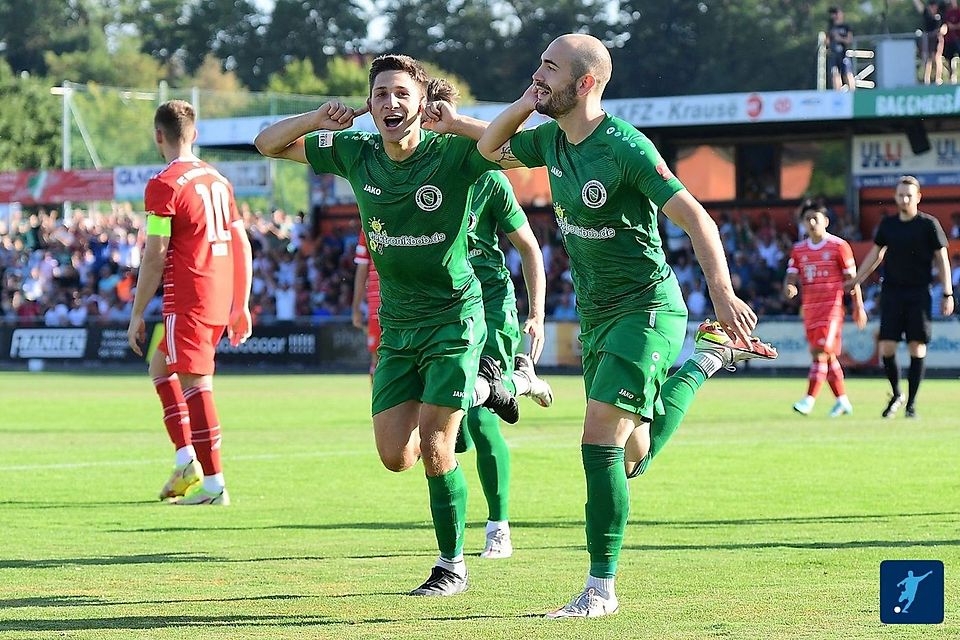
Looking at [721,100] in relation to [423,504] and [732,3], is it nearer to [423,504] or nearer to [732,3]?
[423,504]

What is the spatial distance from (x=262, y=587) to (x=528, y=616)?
1409 millimetres

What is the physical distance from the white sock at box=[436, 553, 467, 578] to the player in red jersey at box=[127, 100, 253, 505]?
147 inches

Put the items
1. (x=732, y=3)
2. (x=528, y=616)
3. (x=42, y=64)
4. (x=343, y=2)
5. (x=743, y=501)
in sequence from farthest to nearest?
(x=42, y=64) < (x=343, y=2) < (x=732, y=3) < (x=743, y=501) < (x=528, y=616)

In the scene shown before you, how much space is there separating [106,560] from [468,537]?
201cm

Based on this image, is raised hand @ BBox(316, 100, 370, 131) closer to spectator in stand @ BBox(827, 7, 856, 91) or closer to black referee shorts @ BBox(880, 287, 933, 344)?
black referee shorts @ BBox(880, 287, 933, 344)

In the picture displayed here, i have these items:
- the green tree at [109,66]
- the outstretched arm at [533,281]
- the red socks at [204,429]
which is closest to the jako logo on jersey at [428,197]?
the outstretched arm at [533,281]

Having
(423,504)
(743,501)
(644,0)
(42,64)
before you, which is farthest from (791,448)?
(42,64)

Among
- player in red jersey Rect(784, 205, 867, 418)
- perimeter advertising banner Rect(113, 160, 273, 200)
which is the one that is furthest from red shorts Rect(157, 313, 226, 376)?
perimeter advertising banner Rect(113, 160, 273, 200)

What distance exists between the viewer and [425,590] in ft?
23.0

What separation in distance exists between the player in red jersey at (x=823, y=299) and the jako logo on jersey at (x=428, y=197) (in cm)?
1133

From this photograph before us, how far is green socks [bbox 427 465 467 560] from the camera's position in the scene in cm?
720

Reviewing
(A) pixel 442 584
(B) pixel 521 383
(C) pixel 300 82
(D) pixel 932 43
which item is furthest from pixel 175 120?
(C) pixel 300 82

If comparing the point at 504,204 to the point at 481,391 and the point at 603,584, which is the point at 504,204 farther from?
the point at 603,584

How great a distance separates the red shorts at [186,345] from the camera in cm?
1065
